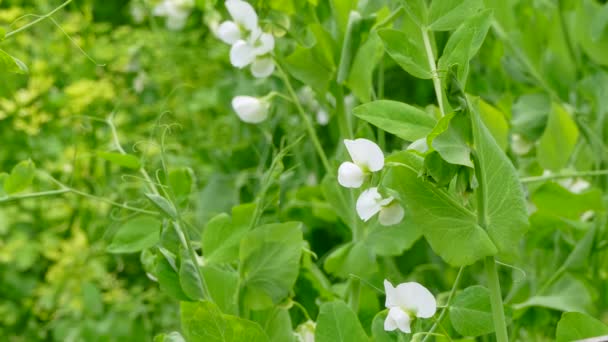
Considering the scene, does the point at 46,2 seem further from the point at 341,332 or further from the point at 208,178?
the point at 341,332

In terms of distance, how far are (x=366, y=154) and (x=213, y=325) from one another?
0.13 meters

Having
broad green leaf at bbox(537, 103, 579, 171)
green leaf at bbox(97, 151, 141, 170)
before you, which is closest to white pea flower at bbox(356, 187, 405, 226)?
green leaf at bbox(97, 151, 141, 170)

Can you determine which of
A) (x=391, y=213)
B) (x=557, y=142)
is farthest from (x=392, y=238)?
(x=557, y=142)

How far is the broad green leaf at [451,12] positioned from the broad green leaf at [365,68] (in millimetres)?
123

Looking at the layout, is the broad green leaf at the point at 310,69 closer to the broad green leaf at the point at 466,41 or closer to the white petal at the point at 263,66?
the white petal at the point at 263,66

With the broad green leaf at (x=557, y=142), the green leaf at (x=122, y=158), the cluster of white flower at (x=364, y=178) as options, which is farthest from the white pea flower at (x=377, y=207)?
the broad green leaf at (x=557, y=142)

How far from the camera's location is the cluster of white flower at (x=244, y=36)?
2.37ft

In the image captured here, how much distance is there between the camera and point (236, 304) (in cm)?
66

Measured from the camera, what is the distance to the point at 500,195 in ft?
1.70

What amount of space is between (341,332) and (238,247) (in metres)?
0.15

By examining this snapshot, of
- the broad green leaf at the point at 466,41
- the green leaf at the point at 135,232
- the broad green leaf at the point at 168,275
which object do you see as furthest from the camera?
the green leaf at the point at 135,232

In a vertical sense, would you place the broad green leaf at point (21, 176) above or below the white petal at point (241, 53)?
below

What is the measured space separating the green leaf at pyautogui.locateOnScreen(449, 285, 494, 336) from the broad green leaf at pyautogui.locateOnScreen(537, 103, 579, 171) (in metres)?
0.35

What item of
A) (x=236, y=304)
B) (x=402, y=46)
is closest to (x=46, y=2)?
(x=236, y=304)
